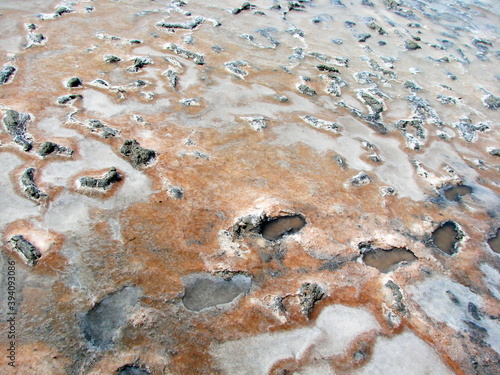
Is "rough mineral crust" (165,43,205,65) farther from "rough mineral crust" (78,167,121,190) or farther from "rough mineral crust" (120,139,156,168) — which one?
"rough mineral crust" (78,167,121,190)

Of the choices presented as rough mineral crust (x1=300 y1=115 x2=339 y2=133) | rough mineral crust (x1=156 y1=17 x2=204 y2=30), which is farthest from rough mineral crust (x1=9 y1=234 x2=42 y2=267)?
rough mineral crust (x1=156 y1=17 x2=204 y2=30)

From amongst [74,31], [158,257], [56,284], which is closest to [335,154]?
[158,257]

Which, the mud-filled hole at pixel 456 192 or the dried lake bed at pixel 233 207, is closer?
the dried lake bed at pixel 233 207

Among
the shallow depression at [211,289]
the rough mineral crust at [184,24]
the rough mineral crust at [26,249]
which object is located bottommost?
the shallow depression at [211,289]

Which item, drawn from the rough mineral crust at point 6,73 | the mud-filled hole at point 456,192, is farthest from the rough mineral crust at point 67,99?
the mud-filled hole at point 456,192

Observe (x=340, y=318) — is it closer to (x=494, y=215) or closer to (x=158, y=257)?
(x=158, y=257)

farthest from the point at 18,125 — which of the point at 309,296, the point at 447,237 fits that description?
the point at 447,237

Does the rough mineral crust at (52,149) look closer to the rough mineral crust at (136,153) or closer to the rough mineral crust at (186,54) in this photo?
the rough mineral crust at (136,153)
